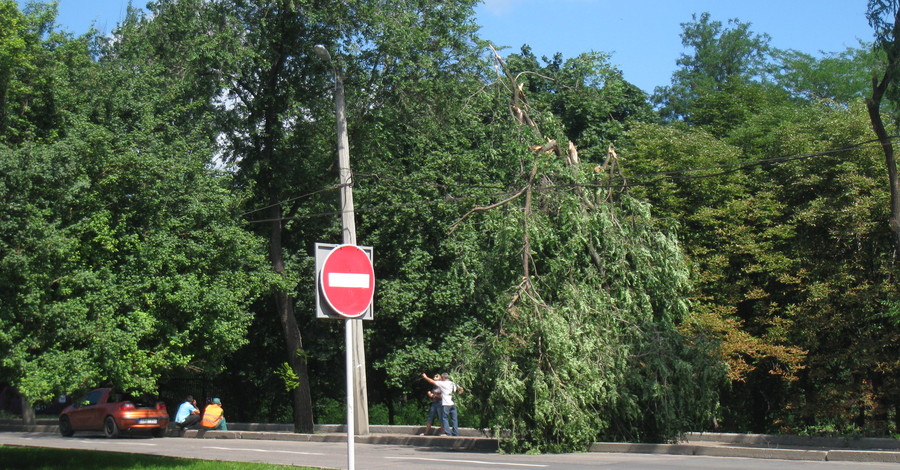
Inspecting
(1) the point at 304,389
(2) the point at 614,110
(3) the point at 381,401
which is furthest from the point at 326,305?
(2) the point at 614,110

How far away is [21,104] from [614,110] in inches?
1024

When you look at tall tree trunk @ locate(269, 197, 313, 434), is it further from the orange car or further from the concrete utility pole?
the concrete utility pole

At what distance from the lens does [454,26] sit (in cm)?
2758

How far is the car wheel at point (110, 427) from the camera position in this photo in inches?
1000

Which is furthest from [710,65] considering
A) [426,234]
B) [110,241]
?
[110,241]

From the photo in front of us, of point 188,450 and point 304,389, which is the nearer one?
point 188,450

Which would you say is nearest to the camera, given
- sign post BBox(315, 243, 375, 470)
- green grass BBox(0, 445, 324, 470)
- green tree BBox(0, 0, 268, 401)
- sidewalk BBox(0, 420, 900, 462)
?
sign post BBox(315, 243, 375, 470)

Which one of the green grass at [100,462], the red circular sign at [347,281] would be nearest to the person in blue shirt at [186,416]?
the green grass at [100,462]

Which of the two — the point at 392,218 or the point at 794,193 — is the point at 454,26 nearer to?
the point at 392,218

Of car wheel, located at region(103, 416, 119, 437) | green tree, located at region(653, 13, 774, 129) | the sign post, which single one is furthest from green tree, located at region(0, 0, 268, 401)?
green tree, located at region(653, 13, 774, 129)

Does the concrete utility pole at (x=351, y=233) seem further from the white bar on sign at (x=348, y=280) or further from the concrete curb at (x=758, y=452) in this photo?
the white bar on sign at (x=348, y=280)

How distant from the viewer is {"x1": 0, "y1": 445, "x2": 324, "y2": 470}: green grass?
14.1 meters

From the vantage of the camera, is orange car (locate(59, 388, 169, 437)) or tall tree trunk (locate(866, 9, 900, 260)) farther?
orange car (locate(59, 388, 169, 437))

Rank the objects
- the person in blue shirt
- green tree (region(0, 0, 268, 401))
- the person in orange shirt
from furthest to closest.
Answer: the person in blue shirt
the person in orange shirt
green tree (region(0, 0, 268, 401))
